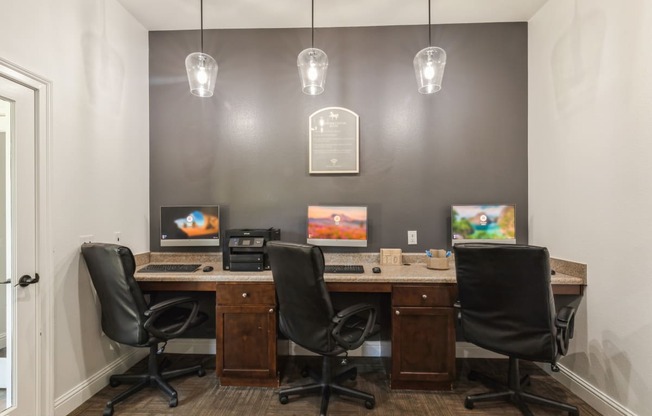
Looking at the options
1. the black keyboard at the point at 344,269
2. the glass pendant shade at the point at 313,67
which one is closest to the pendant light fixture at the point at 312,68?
the glass pendant shade at the point at 313,67

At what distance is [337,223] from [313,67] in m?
1.30

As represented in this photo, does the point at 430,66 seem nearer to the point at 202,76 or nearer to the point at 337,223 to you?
the point at 337,223

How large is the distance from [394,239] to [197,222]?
184cm

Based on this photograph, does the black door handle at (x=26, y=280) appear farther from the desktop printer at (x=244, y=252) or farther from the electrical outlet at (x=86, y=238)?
the desktop printer at (x=244, y=252)

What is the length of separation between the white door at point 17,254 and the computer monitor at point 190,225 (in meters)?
0.96

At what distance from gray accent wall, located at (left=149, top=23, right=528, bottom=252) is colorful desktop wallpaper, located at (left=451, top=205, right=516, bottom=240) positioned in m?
0.13

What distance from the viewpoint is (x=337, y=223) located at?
8.77 ft

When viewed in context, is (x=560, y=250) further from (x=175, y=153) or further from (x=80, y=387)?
(x=80, y=387)

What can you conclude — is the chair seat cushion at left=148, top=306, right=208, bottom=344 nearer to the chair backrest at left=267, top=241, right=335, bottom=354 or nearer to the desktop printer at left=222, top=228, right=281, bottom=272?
the desktop printer at left=222, top=228, right=281, bottom=272

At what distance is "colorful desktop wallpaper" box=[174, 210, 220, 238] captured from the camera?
2.70 metres

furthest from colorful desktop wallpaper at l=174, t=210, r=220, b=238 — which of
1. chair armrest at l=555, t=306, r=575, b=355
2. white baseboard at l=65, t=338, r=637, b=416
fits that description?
chair armrest at l=555, t=306, r=575, b=355

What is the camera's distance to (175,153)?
9.36ft

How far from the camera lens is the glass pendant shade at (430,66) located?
89.1 inches

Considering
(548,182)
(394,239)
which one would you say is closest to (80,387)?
(394,239)
